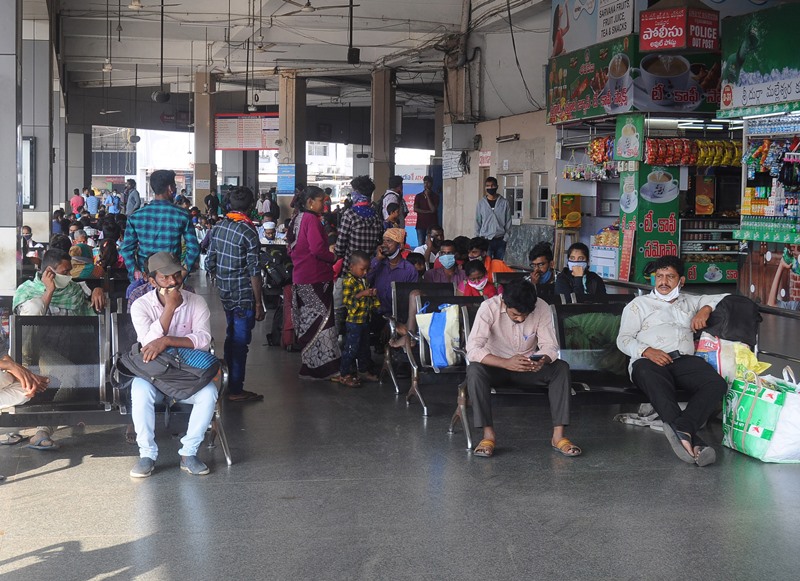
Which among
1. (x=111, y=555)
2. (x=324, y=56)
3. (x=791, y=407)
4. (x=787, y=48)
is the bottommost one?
(x=111, y=555)

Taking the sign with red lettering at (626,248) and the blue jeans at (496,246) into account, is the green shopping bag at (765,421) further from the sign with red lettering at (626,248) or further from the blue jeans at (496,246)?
the sign with red lettering at (626,248)

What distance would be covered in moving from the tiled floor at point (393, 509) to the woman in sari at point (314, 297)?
1.66m

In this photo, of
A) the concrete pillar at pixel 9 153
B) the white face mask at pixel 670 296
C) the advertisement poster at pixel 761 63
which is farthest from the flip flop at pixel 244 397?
the advertisement poster at pixel 761 63

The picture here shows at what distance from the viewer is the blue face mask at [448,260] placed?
9359 mm

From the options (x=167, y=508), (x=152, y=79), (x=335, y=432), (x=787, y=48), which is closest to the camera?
(x=167, y=508)

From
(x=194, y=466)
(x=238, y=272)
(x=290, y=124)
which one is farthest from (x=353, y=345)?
(x=290, y=124)

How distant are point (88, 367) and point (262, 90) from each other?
33.4 m

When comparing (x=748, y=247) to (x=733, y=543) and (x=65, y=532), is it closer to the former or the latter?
(x=733, y=543)

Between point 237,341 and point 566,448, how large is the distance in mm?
2866

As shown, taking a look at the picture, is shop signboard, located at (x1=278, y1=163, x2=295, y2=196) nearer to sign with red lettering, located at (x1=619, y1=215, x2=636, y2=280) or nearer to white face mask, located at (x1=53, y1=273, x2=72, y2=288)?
sign with red lettering, located at (x1=619, y1=215, x2=636, y2=280)

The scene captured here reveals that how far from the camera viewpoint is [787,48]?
1201cm

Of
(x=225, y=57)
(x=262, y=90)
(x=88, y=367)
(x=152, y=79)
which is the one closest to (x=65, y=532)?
(x=88, y=367)

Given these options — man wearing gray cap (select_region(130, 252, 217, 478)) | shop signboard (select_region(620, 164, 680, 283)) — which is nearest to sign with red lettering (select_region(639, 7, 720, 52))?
shop signboard (select_region(620, 164, 680, 283))

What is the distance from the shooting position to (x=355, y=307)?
8.72 meters
